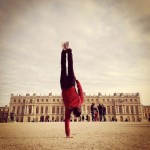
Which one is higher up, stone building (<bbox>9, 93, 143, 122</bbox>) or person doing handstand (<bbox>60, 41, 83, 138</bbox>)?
stone building (<bbox>9, 93, 143, 122</bbox>)

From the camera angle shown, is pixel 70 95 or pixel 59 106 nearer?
pixel 70 95

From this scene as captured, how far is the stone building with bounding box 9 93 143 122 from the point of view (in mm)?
51156

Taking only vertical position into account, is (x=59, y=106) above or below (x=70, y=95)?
above

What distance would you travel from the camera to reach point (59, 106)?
52562mm

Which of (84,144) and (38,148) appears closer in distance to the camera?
(38,148)

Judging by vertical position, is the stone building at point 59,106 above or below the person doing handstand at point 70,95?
above

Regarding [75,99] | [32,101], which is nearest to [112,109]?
[32,101]

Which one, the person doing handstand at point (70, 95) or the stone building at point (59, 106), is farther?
the stone building at point (59, 106)

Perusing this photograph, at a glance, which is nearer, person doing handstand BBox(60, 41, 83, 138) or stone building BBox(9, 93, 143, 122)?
person doing handstand BBox(60, 41, 83, 138)

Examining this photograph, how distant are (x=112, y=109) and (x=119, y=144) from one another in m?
50.7

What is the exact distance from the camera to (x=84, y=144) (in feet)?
10.3

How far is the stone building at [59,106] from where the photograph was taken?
51156mm

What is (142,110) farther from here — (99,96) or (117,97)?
(99,96)

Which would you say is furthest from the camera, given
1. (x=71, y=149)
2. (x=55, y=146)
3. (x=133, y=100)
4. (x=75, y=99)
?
(x=133, y=100)
